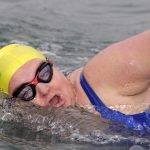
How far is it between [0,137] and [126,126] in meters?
1.11

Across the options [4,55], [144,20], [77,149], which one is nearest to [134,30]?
[144,20]

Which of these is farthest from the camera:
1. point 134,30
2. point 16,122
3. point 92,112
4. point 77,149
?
point 134,30

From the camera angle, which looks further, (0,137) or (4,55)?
(4,55)

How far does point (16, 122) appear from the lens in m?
5.97

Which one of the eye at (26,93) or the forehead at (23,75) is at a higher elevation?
the forehead at (23,75)

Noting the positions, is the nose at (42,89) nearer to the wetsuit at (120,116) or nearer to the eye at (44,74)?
the eye at (44,74)

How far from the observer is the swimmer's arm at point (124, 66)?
511cm

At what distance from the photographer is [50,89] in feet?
18.6

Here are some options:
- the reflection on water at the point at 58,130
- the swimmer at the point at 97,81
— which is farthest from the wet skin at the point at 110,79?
the reflection on water at the point at 58,130

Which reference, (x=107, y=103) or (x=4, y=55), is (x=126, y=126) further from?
(x=4, y=55)

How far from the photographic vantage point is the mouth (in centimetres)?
568

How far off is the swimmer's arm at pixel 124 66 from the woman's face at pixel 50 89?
0.32 meters

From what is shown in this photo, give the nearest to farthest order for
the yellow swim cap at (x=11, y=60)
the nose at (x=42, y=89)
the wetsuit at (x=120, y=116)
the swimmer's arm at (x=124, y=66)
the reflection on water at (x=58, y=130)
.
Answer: the swimmer's arm at (x=124, y=66) → the reflection on water at (x=58, y=130) → the wetsuit at (x=120, y=116) → the nose at (x=42, y=89) → the yellow swim cap at (x=11, y=60)

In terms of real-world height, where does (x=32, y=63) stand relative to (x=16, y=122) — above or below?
above
